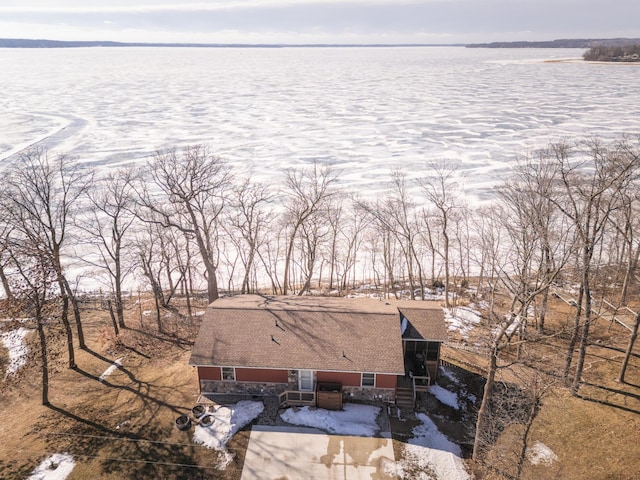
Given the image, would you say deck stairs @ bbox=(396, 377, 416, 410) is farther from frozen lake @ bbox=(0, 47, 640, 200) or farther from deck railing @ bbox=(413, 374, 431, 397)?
frozen lake @ bbox=(0, 47, 640, 200)

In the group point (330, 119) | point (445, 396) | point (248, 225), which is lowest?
point (445, 396)

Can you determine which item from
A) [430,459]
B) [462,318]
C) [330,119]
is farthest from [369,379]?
[330,119]

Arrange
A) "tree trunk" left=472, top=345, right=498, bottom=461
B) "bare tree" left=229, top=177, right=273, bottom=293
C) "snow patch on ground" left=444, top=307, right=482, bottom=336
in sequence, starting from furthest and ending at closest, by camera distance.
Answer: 1. "bare tree" left=229, top=177, right=273, bottom=293
2. "snow patch on ground" left=444, top=307, right=482, bottom=336
3. "tree trunk" left=472, top=345, right=498, bottom=461

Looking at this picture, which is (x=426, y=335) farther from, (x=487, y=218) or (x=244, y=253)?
(x=487, y=218)

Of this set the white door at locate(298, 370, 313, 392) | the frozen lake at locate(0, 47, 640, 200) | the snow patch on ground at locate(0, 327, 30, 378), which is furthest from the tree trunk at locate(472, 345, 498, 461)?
the frozen lake at locate(0, 47, 640, 200)

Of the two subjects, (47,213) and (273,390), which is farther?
(47,213)

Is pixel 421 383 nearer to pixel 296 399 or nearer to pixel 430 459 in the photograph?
pixel 430 459

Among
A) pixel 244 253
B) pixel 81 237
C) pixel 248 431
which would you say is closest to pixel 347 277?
pixel 244 253
